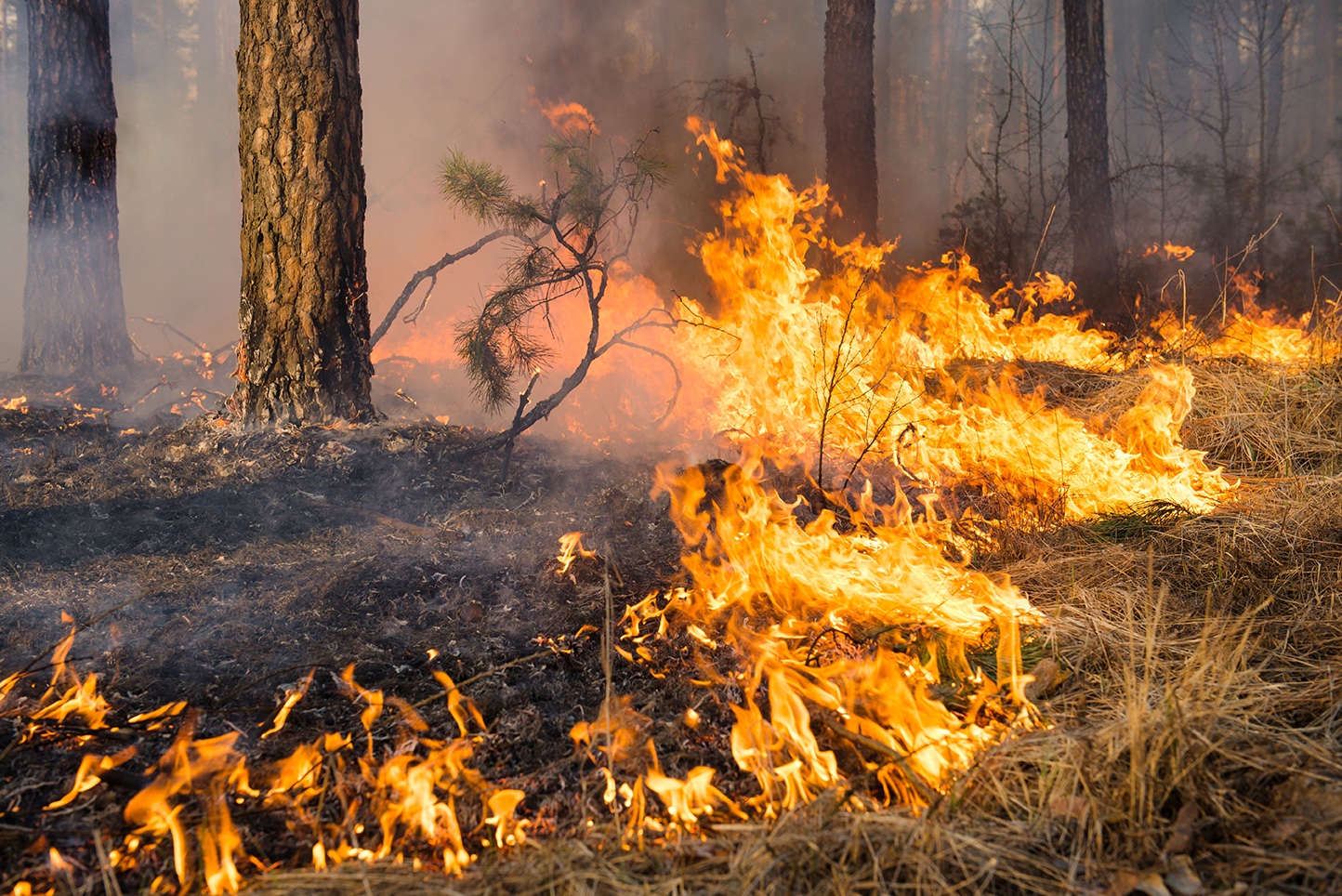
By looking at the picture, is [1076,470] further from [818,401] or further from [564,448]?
[564,448]

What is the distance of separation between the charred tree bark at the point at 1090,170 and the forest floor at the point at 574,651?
3846mm

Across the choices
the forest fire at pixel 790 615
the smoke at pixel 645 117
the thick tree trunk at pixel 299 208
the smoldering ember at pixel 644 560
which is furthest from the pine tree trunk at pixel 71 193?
the forest fire at pixel 790 615

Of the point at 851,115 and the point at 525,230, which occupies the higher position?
the point at 851,115

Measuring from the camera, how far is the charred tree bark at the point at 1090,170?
8.04m

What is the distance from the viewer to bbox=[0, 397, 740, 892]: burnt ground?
1.92 meters

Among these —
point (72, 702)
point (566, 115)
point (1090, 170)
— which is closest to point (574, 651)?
point (72, 702)

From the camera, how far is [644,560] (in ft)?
11.0

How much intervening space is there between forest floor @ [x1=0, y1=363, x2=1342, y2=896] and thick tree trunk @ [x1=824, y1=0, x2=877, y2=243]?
119 inches

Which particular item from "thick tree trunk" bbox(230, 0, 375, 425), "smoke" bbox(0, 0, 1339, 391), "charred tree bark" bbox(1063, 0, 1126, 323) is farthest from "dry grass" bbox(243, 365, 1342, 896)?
"charred tree bark" bbox(1063, 0, 1126, 323)

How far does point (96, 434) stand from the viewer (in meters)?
4.68

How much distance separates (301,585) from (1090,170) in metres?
8.59

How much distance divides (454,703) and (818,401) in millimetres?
3095

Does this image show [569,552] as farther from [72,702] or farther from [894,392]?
[894,392]

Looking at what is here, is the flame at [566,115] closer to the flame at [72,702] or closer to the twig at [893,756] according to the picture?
the flame at [72,702]
